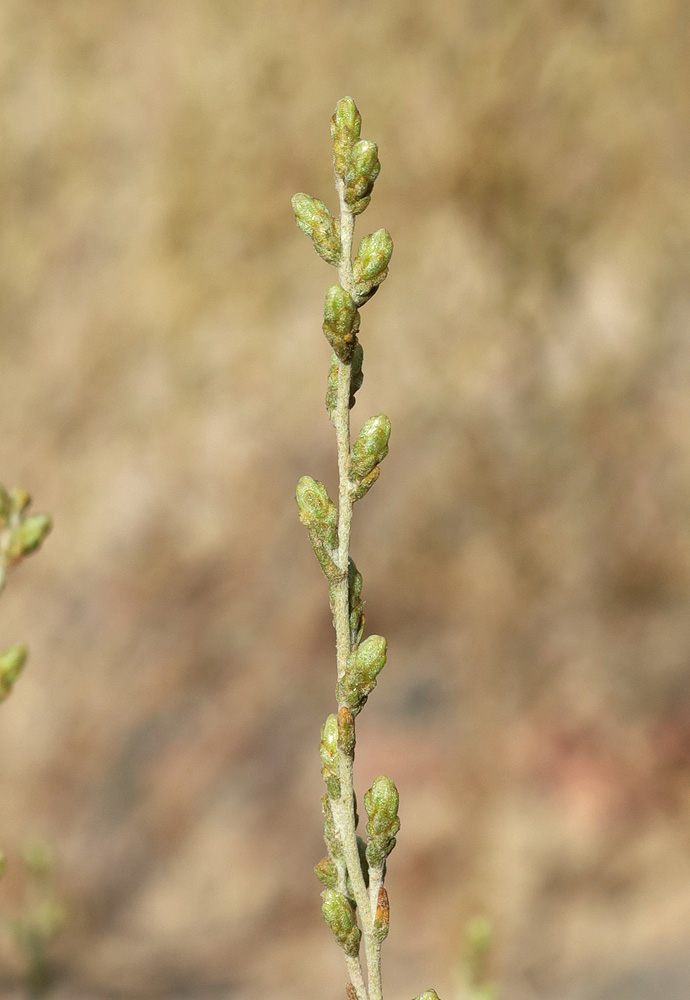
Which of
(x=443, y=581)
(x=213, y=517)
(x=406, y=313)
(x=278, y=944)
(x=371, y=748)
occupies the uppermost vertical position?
(x=406, y=313)

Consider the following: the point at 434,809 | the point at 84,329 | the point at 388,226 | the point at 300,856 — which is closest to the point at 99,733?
the point at 300,856

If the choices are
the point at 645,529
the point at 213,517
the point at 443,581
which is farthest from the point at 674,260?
the point at 213,517

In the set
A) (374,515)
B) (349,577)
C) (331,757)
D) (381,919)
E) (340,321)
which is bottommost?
(381,919)

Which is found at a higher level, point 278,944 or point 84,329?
point 84,329

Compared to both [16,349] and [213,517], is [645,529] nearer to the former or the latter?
A: [213,517]

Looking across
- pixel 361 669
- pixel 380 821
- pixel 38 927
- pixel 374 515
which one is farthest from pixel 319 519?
pixel 374 515

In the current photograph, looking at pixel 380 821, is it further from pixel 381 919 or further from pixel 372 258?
pixel 372 258
